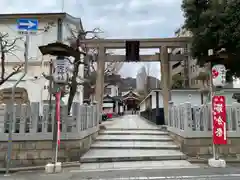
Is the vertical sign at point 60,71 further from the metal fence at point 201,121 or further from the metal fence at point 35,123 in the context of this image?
the metal fence at point 201,121

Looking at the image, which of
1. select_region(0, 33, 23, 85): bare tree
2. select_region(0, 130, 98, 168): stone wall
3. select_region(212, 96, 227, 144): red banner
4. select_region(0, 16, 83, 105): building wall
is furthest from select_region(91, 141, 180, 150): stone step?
select_region(0, 16, 83, 105): building wall

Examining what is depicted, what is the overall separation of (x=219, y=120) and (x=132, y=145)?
124 inches

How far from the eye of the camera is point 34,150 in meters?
5.99

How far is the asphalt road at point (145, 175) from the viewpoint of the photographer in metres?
4.78

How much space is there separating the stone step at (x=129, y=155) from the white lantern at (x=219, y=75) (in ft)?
8.68

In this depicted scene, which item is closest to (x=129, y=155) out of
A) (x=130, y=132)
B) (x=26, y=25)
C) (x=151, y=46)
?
(x=130, y=132)

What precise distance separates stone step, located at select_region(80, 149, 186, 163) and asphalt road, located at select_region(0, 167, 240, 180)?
38.4 inches

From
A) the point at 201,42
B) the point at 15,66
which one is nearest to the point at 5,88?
the point at 15,66

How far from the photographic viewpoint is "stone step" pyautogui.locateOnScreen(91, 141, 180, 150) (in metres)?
7.25

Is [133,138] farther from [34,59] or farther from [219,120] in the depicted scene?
[34,59]

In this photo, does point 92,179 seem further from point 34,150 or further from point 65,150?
point 34,150

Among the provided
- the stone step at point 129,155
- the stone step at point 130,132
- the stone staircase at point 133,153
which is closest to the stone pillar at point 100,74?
the stone step at point 130,132

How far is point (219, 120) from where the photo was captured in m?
5.99

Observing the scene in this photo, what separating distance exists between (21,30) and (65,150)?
3820mm
